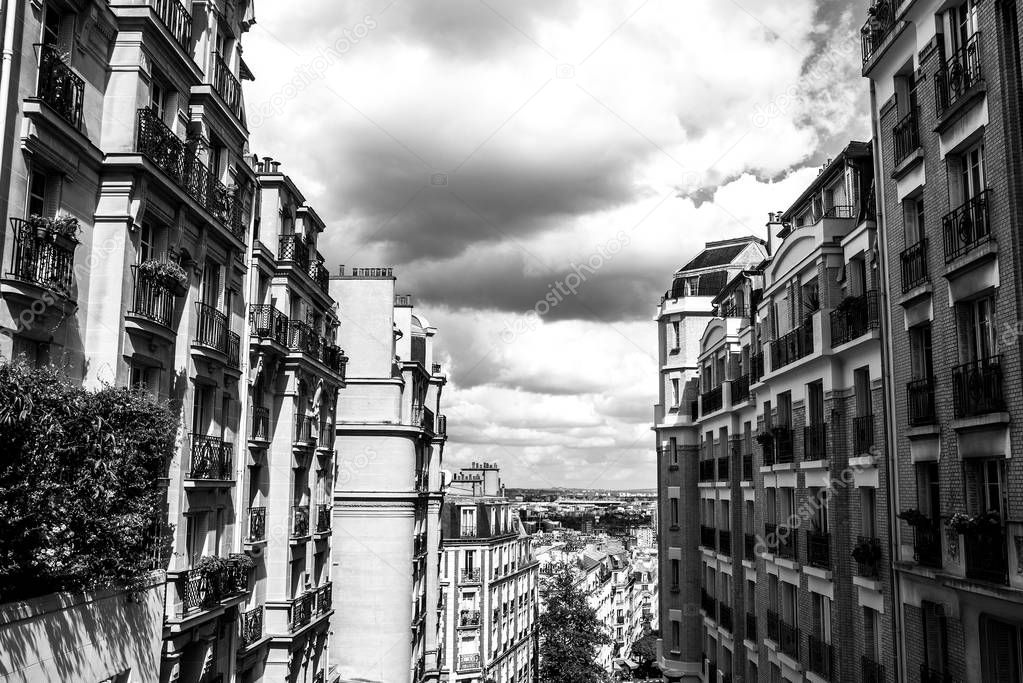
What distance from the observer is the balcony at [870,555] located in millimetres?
20578

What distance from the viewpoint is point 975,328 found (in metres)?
16.4

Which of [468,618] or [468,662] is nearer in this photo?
[468,662]

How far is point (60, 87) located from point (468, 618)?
6290 cm

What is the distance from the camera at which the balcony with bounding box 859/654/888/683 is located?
→ 20266 millimetres

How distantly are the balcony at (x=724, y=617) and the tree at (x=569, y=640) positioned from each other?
40.1 meters

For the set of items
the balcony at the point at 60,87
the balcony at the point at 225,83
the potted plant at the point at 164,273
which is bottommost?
the potted plant at the point at 164,273

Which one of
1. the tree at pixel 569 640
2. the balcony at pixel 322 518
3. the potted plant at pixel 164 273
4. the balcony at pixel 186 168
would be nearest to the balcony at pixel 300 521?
the balcony at pixel 322 518

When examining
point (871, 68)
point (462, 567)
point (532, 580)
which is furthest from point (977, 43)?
point (532, 580)

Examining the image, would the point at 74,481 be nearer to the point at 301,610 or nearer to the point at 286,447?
the point at 286,447

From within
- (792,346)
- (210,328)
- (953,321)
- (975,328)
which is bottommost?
(975,328)

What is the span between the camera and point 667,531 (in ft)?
143

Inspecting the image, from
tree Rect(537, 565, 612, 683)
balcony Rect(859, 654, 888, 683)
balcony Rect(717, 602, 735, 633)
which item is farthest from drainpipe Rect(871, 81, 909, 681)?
tree Rect(537, 565, 612, 683)

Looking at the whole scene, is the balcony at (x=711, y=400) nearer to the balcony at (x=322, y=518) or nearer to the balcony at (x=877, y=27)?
the balcony at (x=322, y=518)

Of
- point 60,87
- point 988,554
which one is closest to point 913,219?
point 988,554
